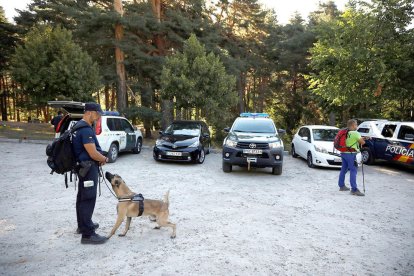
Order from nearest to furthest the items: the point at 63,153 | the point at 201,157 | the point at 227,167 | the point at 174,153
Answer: the point at 63,153, the point at 227,167, the point at 174,153, the point at 201,157

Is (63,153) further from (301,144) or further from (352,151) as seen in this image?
(301,144)

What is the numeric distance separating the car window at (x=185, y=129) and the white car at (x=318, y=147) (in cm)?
425

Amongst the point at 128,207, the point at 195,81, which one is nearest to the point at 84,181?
the point at 128,207

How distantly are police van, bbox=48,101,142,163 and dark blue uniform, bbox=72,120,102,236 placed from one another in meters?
4.70

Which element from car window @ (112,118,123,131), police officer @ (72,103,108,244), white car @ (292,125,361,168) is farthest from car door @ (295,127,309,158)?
police officer @ (72,103,108,244)

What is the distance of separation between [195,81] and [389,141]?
899 centimetres

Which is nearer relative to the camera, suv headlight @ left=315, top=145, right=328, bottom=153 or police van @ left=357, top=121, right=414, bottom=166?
police van @ left=357, top=121, right=414, bottom=166

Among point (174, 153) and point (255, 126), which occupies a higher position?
point (255, 126)

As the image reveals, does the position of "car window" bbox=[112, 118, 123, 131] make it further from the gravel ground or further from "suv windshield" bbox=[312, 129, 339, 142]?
"suv windshield" bbox=[312, 129, 339, 142]

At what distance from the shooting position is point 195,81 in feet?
50.3

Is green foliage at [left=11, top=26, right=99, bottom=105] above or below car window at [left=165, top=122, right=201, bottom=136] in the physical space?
above

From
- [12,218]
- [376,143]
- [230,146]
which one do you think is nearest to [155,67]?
[230,146]

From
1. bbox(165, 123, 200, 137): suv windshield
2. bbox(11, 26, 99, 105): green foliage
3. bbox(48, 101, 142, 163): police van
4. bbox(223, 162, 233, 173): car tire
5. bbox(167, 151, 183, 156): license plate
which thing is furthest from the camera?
bbox(11, 26, 99, 105): green foliage

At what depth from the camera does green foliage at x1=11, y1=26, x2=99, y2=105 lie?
17.5m
